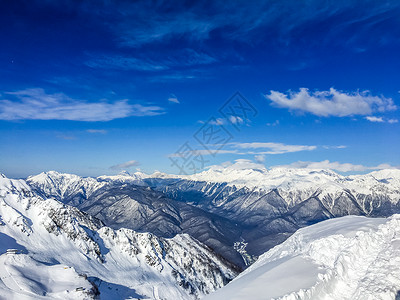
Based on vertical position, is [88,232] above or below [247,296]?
above

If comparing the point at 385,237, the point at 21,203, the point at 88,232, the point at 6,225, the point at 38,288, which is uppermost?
the point at 21,203

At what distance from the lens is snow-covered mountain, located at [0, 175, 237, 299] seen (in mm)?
49737

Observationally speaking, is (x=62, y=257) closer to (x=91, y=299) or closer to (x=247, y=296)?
(x=91, y=299)

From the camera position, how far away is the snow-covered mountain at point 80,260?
4974 centimetres

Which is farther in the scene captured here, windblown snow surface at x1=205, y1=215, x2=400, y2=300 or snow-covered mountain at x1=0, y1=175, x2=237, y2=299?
snow-covered mountain at x1=0, y1=175, x2=237, y2=299

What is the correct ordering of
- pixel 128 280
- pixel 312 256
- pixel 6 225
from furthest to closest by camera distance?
pixel 128 280, pixel 6 225, pixel 312 256

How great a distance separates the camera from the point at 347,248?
36.2 m

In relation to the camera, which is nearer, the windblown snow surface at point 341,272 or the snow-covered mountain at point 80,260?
the windblown snow surface at point 341,272

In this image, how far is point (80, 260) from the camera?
9781 cm

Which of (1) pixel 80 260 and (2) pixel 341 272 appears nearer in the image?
(2) pixel 341 272

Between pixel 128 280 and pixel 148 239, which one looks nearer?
pixel 128 280

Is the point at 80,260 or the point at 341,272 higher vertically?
the point at 80,260

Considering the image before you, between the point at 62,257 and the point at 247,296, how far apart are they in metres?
82.6

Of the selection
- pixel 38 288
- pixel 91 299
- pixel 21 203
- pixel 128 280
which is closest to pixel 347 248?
pixel 91 299
